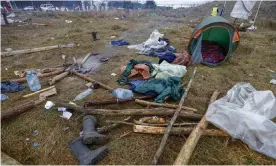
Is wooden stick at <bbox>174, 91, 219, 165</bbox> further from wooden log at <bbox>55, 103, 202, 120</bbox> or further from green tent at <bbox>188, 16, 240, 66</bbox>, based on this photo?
green tent at <bbox>188, 16, 240, 66</bbox>

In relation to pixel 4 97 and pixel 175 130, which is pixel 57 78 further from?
pixel 175 130

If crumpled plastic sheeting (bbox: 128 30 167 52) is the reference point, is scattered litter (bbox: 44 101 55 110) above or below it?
below

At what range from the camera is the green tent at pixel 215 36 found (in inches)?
200

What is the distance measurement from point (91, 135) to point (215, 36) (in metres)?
6.38

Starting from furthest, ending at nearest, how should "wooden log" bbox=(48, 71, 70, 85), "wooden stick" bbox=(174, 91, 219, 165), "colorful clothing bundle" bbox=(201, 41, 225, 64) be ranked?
"colorful clothing bundle" bbox=(201, 41, 225, 64), "wooden log" bbox=(48, 71, 70, 85), "wooden stick" bbox=(174, 91, 219, 165)

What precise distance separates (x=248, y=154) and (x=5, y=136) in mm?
3776

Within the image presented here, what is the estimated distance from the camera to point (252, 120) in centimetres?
229

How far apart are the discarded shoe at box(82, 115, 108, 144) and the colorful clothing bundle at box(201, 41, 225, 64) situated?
4697mm

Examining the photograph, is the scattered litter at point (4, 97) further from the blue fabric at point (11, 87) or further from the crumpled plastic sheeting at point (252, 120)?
the crumpled plastic sheeting at point (252, 120)

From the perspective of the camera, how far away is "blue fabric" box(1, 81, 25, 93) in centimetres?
379

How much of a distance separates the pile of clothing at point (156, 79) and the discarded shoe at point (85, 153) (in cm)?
158

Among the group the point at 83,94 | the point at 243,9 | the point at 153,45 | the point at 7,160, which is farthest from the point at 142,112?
the point at 243,9

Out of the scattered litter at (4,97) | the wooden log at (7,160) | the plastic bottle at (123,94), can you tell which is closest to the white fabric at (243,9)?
the plastic bottle at (123,94)

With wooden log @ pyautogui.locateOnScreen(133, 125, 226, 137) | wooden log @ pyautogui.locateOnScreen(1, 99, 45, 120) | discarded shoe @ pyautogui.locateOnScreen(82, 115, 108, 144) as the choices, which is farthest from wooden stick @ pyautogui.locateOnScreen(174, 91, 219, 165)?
wooden log @ pyautogui.locateOnScreen(1, 99, 45, 120)
